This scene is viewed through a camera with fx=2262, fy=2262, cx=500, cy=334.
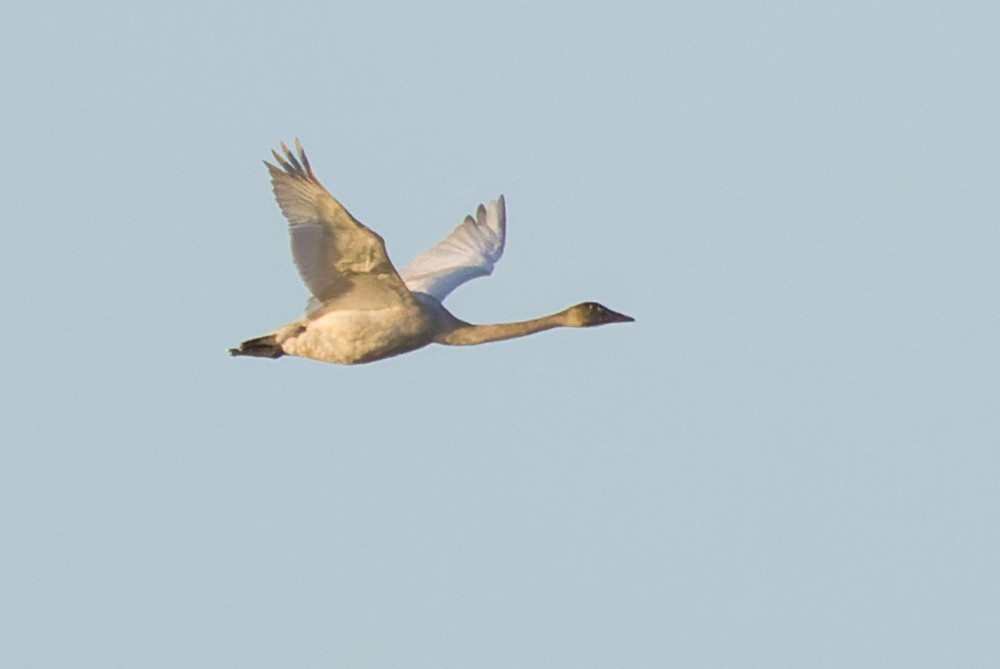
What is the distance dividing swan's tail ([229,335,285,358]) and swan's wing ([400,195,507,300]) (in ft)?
8.48

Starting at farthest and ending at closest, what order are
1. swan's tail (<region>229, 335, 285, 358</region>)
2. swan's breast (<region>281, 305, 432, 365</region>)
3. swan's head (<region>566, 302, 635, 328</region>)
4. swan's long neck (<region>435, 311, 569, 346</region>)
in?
swan's head (<region>566, 302, 635, 328</region>) → swan's tail (<region>229, 335, 285, 358</region>) → swan's long neck (<region>435, 311, 569, 346</region>) → swan's breast (<region>281, 305, 432, 365</region>)

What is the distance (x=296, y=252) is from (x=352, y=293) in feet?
3.26

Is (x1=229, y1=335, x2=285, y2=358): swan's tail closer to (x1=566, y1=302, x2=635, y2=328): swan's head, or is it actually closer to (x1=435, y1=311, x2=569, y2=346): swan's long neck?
(x1=435, y1=311, x2=569, y2=346): swan's long neck

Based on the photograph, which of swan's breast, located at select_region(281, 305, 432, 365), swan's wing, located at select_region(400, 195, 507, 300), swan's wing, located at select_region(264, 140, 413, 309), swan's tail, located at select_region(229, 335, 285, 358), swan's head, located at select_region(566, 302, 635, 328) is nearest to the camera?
swan's wing, located at select_region(264, 140, 413, 309)

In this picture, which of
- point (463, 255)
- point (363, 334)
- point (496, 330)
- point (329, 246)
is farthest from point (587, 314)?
point (463, 255)

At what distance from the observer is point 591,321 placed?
24438 millimetres

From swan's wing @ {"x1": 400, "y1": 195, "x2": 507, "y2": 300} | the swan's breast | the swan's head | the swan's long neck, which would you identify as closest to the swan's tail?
the swan's breast

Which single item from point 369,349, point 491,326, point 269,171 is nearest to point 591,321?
point 491,326

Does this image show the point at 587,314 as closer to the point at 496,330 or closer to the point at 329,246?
the point at 496,330

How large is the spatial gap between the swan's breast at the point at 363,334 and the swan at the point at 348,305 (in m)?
0.01

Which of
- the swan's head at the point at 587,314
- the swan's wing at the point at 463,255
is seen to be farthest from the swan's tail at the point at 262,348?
the swan's head at the point at 587,314

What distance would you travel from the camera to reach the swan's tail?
79.0ft

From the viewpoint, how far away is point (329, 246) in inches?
872

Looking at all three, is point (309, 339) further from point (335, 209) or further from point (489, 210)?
point (489, 210)
